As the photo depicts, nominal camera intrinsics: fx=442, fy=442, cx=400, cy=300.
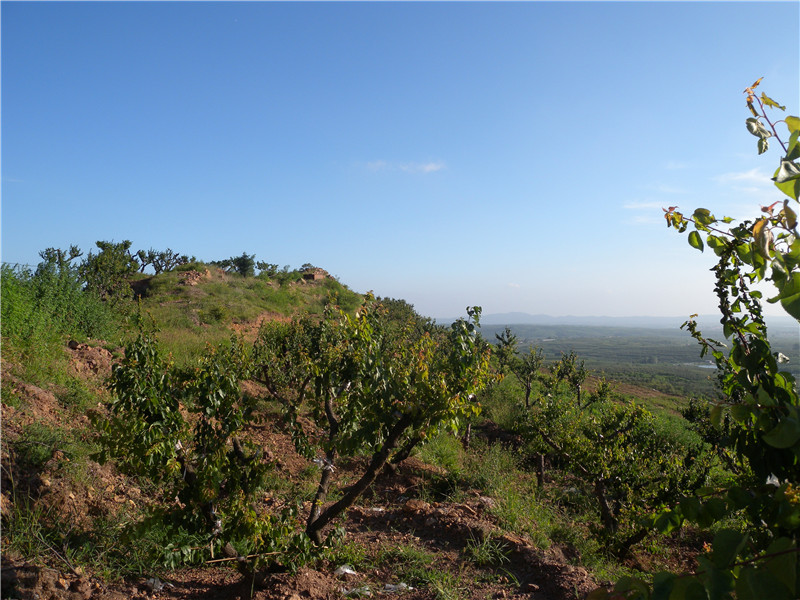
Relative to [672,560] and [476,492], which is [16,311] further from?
[672,560]

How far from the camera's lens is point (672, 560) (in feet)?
23.9

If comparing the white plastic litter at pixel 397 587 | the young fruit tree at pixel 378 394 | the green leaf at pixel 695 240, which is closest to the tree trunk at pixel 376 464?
the young fruit tree at pixel 378 394

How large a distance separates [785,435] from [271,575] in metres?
4.56

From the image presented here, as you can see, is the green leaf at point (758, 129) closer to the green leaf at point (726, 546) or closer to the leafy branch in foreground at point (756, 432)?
the leafy branch in foreground at point (756, 432)

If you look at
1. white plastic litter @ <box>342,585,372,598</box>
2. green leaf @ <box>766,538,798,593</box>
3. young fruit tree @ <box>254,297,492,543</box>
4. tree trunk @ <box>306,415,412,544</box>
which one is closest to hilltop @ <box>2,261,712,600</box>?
white plastic litter @ <box>342,585,372,598</box>

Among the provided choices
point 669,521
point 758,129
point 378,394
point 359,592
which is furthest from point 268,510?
point 758,129

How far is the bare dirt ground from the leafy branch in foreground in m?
3.76

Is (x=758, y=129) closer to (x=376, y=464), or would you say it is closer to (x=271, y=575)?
(x=376, y=464)

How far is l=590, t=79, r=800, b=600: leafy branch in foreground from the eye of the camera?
0.89 metres

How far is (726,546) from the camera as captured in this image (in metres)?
0.94

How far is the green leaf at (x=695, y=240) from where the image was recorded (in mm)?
1666

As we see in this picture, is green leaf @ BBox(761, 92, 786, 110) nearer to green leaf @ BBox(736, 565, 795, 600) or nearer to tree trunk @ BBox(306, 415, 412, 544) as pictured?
green leaf @ BBox(736, 565, 795, 600)

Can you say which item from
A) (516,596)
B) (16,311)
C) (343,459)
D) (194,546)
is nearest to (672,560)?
(516,596)

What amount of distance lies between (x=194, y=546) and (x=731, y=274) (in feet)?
15.4
